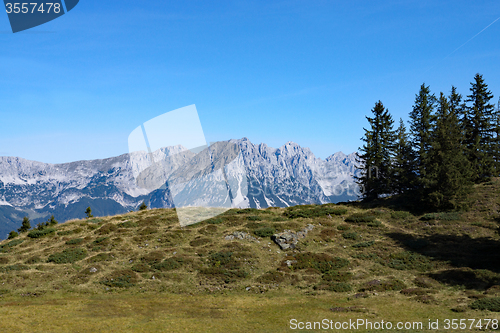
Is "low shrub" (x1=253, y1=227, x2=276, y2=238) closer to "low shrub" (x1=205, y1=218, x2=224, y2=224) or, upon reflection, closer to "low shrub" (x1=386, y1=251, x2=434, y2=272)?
"low shrub" (x1=205, y1=218, x2=224, y2=224)

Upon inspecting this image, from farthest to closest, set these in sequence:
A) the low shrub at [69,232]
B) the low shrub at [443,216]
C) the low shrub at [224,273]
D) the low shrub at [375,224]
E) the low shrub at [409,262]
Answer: the low shrub at [69,232] < the low shrub at [375,224] < the low shrub at [443,216] < the low shrub at [409,262] < the low shrub at [224,273]

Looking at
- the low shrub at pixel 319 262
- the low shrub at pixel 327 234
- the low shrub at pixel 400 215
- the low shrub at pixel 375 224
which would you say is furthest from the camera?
the low shrub at pixel 400 215

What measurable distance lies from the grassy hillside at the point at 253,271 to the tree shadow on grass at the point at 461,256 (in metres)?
0.13

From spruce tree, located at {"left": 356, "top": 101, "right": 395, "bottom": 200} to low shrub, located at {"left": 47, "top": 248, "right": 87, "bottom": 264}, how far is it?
46778 millimetres

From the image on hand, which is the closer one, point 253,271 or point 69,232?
point 253,271

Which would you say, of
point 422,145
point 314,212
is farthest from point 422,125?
point 314,212

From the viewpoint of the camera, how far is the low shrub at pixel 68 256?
121 ft

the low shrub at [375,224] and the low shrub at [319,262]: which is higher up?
the low shrub at [375,224]

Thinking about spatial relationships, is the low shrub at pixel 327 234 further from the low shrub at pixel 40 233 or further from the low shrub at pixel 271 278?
the low shrub at pixel 40 233

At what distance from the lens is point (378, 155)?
56.9 meters

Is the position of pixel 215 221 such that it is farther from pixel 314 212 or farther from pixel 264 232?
pixel 314 212

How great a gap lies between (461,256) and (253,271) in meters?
22.8

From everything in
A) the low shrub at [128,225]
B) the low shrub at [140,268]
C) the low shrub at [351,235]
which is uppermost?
the low shrub at [128,225]

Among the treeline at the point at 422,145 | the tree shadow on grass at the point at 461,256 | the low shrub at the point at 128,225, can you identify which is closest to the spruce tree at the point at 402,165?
the treeline at the point at 422,145
